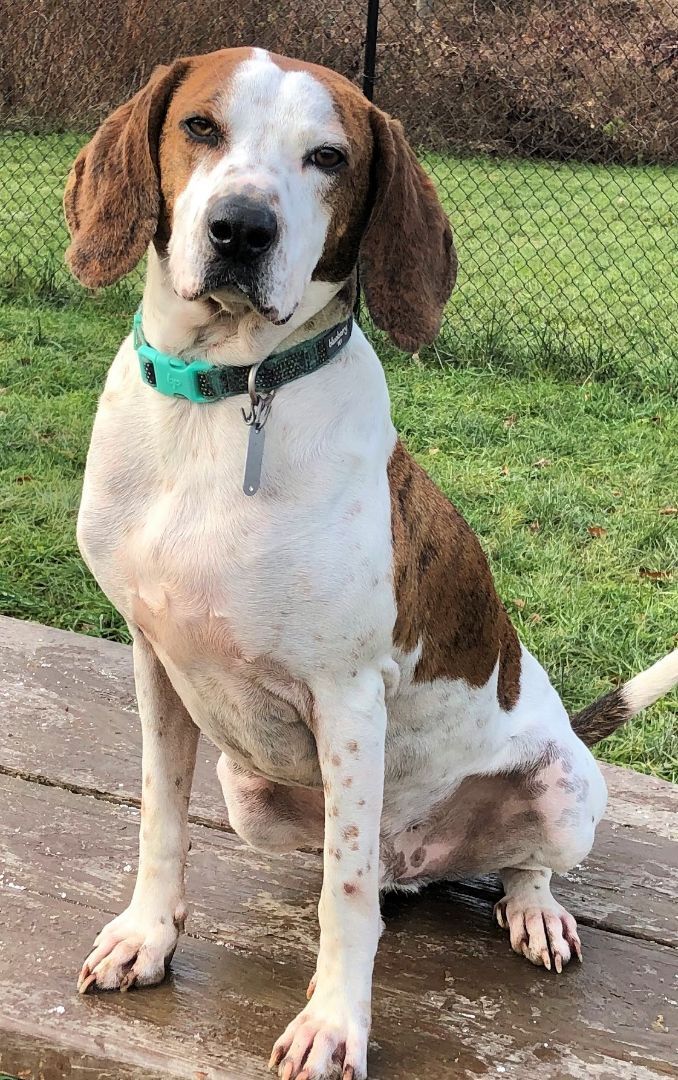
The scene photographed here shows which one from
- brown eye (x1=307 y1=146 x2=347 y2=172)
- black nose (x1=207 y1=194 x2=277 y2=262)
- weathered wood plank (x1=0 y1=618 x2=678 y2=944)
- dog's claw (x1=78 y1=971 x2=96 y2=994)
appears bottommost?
weathered wood plank (x1=0 y1=618 x2=678 y2=944)

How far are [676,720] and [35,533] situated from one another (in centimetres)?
249

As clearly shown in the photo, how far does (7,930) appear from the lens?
2.45 meters

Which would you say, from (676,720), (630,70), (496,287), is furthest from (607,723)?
(630,70)

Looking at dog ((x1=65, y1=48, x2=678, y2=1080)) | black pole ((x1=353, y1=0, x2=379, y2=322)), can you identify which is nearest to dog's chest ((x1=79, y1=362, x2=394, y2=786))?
dog ((x1=65, y1=48, x2=678, y2=1080))

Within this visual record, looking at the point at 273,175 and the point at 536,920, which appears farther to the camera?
the point at 536,920

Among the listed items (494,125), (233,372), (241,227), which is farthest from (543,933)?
(494,125)

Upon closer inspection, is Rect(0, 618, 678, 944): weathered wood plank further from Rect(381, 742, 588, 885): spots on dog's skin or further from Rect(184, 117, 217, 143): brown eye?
Rect(184, 117, 217, 143): brown eye

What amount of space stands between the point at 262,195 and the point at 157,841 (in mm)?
1237

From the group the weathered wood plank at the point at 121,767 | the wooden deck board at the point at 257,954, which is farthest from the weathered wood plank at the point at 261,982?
the weathered wood plank at the point at 121,767

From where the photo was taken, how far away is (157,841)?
2.38 metres

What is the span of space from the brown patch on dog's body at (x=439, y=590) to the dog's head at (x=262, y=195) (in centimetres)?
31

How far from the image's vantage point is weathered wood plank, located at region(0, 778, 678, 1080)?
2215 millimetres

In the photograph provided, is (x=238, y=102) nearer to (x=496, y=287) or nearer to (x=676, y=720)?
(x=676, y=720)

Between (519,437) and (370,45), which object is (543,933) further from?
(370,45)
